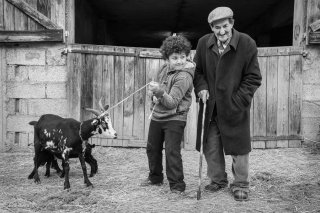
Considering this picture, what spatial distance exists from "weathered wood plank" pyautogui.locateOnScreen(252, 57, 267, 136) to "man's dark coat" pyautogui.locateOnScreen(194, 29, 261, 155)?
302 centimetres

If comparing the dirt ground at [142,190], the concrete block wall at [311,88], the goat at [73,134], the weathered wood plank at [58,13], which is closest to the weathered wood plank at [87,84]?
the weathered wood plank at [58,13]

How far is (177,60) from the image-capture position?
4855 millimetres

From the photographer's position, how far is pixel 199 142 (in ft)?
16.9

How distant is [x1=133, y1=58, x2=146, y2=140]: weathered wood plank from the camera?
7703mm

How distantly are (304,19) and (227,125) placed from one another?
3.65 meters

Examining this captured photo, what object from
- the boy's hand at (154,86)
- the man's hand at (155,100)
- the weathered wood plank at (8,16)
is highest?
the weathered wood plank at (8,16)

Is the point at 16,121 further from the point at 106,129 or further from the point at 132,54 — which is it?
the point at 106,129

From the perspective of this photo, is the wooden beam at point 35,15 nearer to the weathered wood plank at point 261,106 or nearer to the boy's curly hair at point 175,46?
the boy's curly hair at point 175,46

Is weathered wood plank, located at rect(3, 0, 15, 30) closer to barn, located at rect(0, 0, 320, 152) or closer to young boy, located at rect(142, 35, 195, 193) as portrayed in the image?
barn, located at rect(0, 0, 320, 152)

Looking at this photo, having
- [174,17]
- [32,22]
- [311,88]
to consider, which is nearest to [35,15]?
[32,22]

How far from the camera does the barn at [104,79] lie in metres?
7.48

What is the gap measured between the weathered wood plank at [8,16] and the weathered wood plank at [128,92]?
6.41ft

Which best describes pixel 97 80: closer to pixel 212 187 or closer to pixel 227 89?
pixel 212 187

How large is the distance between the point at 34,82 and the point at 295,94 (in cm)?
440
